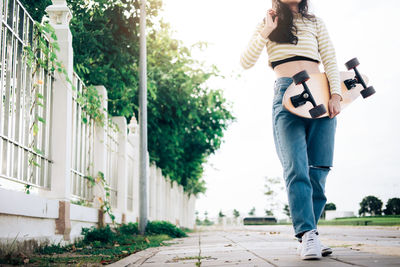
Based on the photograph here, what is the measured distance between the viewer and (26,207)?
462 cm

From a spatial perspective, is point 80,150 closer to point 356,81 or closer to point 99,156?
point 99,156

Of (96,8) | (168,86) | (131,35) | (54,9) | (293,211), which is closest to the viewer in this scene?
(293,211)

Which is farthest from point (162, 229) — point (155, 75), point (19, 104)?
point (19, 104)

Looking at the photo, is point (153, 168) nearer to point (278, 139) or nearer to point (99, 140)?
point (99, 140)

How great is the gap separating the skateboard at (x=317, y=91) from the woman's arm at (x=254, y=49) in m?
0.41

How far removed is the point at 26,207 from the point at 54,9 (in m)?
2.83

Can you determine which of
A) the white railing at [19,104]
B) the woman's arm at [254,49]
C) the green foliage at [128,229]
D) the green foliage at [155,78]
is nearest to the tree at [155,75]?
the green foliage at [155,78]

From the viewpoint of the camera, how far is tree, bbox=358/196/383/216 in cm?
1251

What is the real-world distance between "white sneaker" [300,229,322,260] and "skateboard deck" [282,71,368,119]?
0.87 meters

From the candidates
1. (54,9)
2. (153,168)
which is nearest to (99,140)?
(54,9)

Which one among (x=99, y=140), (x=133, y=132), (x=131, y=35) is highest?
(x=131, y=35)

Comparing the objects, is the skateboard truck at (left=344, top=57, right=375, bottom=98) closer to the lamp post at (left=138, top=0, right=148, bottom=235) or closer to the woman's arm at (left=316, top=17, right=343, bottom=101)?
the woman's arm at (left=316, top=17, right=343, bottom=101)

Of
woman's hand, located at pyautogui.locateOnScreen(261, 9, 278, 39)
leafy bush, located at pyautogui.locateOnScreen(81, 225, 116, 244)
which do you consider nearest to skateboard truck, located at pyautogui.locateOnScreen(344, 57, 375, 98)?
woman's hand, located at pyautogui.locateOnScreen(261, 9, 278, 39)

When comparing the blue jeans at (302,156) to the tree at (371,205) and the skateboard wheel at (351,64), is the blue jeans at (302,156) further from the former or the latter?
the tree at (371,205)
